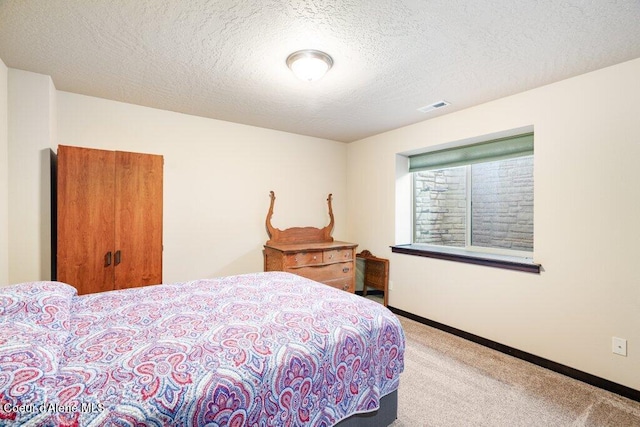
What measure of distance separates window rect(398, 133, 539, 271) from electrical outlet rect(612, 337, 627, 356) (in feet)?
2.44

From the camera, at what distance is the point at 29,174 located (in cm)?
227

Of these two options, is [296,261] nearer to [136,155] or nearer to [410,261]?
[410,261]

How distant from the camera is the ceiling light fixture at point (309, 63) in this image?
6.33 ft

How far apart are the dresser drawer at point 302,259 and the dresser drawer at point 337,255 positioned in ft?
0.28

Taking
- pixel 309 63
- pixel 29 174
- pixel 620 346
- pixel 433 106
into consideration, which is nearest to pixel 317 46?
pixel 309 63

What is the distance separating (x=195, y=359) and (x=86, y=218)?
1947mm

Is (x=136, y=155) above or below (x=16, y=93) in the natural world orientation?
below

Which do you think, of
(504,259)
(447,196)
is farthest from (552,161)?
(447,196)

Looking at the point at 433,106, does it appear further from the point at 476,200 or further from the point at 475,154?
the point at 476,200

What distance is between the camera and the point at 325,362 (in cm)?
131

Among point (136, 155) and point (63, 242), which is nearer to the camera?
point (63, 242)

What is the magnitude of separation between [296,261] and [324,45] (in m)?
2.24

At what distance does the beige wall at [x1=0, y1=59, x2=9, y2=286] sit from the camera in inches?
82.4

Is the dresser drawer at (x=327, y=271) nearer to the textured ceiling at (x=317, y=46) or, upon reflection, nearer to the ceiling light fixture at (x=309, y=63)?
the textured ceiling at (x=317, y=46)
